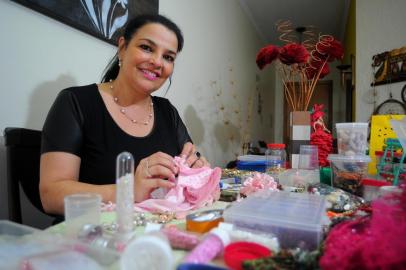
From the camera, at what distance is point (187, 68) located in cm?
212

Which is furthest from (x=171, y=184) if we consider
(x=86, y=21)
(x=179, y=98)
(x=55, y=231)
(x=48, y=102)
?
(x=179, y=98)

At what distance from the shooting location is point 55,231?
21.2 inches

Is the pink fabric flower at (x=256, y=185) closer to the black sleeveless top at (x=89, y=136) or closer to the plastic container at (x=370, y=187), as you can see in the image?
the plastic container at (x=370, y=187)

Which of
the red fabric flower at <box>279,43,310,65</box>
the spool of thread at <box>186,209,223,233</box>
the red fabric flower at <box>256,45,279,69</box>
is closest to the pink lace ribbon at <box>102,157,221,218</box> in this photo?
the spool of thread at <box>186,209,223,233</box>

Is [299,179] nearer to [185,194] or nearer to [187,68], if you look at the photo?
[185,194]

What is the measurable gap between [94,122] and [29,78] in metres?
0.30

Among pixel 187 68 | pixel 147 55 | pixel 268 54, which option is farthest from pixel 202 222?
pixel 187 68

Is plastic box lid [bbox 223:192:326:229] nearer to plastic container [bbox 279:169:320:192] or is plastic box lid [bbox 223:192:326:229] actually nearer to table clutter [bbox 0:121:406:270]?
table clutter [bbox 0:121:406:270]

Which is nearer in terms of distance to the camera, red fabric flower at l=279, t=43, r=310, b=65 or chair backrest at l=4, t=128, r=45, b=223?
chair backrest at l=4, t=128, r=45, b=223

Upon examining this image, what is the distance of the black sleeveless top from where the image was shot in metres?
0.85

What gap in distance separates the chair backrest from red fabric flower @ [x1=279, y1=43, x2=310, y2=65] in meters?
1.17

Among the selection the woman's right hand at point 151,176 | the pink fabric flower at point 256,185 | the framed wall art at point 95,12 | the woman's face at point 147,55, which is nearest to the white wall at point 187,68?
the framed wall art at point 95,12

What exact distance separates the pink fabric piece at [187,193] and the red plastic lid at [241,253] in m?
0.24

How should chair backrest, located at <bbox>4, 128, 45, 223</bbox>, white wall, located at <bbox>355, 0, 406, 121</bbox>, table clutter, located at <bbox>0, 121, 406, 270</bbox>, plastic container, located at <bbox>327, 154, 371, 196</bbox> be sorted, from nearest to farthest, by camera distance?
1. table clutter, located at <bbox>0, 121, 406, 270</bbox>
2. chair backrest, located at <bbox>4, 128, 45, 223</bbox>
3. plastic container, located at <bbox>327, 154, 371, 196</bbox>
4. white wall, located at <bbox>355, 0, 406, 121</bbox>
